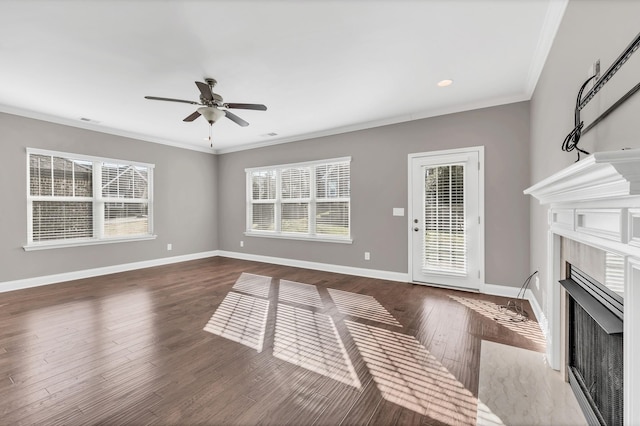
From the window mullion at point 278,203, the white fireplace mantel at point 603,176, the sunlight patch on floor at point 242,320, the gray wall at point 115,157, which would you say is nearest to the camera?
the white fireplace mantel at point 603,176

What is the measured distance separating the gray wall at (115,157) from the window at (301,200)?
1.22m

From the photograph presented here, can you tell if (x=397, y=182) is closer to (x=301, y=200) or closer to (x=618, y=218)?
(x=301, y=200)

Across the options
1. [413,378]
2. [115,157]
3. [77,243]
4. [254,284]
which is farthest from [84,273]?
[413,378]

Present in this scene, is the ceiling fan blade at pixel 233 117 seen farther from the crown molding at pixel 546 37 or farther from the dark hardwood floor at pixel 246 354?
the crown molding at pixel 546 37

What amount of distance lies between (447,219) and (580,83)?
254cm

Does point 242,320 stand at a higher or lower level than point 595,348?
lower

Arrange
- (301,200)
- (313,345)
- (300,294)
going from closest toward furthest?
(313,345), (300,294), (301,200)

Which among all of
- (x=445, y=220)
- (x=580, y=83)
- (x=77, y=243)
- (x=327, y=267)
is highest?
(x=580, y=83)

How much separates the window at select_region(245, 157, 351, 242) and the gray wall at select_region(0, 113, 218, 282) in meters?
1.22

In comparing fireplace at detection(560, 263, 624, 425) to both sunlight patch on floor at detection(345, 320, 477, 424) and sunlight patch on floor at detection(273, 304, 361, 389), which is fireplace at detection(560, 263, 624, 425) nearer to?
sunlight patch on floor at detection(345, 320, 477, 424)

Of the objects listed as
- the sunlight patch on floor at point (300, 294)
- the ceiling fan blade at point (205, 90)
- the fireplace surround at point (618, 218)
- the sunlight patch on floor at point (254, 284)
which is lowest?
the sunlight patch on floor at point (300, 294)

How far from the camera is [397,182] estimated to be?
453 cm

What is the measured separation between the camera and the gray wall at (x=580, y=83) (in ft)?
3.80

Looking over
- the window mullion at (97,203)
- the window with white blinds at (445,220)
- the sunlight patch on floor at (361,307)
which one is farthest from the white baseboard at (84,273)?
the window with white blinds at (445,220)
